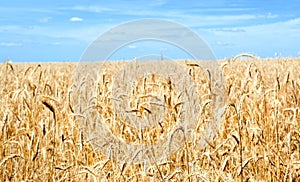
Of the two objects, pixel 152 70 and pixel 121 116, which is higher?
pixel 152 70

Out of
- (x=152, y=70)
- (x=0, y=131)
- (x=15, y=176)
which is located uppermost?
(x=152, y=70)

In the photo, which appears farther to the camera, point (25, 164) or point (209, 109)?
point (209, 109)

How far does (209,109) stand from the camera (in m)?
3.95

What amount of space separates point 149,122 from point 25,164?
3.31ft

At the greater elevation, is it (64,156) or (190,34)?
(190,34)

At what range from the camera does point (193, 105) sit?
3.43 m

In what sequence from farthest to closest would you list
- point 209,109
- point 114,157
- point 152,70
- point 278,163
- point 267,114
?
point 152,70 < point 209,109 < point 267,114 < point 114,157 < point 278,163

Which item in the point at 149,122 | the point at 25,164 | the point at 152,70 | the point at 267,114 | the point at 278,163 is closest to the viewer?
the point at 278,163

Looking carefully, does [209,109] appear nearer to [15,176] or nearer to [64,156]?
[64,156]

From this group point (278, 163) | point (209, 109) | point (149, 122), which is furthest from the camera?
point (209, 109)

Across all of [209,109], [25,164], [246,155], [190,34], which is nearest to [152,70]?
[209,109]

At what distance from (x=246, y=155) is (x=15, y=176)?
62.3 inches

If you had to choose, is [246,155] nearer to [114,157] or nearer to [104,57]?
[114,157]

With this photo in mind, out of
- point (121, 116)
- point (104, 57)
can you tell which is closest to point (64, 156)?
point (121, 116)
